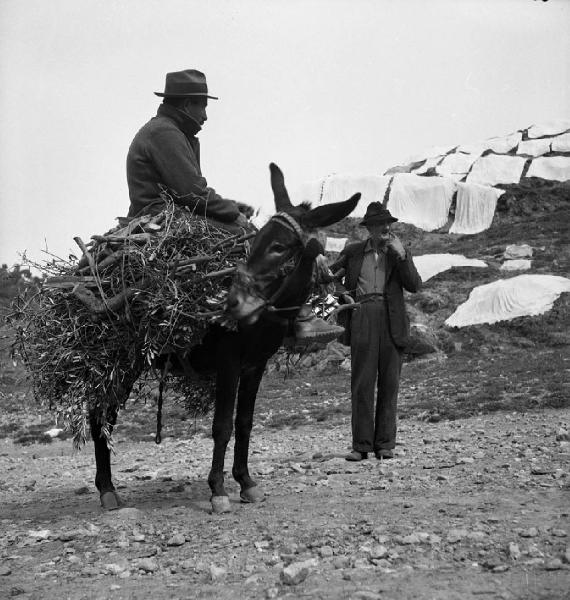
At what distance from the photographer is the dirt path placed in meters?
4.13

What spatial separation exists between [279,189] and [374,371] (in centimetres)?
337

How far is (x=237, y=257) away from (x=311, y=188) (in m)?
37.7

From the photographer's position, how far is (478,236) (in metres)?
35.9

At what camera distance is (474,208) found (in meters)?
39.0

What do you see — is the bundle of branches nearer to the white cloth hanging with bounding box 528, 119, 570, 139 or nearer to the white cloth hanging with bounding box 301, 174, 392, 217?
the white cloth hanging with bounding box 301, 174, 392, 217

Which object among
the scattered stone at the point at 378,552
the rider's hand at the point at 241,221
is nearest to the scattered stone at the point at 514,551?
the scattered stone at the point at 378,552

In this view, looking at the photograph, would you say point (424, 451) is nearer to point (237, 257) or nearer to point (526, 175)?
point (237, 257)

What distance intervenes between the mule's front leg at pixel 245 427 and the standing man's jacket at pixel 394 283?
7.72 feet

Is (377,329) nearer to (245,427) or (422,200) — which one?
(245,427)

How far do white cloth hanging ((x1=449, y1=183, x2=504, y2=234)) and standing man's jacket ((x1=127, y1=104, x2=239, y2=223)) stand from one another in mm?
32567

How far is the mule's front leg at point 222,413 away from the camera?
20.2 ft

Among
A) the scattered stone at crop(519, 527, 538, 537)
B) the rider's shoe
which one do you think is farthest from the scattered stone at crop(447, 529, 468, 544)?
the rider's shoe

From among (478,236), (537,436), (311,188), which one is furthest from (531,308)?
(311,188)

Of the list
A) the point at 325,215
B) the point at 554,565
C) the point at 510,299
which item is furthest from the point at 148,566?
the point at 510,299
